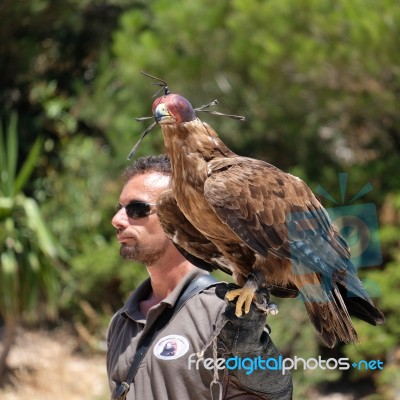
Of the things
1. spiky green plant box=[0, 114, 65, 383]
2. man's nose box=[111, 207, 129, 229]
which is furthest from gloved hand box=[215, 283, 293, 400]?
spiky green plant box=[0, 114, 65, 383]

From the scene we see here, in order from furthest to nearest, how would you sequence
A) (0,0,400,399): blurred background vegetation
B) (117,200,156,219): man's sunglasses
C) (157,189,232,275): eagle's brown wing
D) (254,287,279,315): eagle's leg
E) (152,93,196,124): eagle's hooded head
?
(0,0,400,399): blurred background vegetation → (117,200,156,219): man's sunglasses → (157,189,232,275): eagle's brown wing → (254,287,279,315): eagle's leg → (152,93,196,124): eagle's hooded head

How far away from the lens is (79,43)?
42.0 ft

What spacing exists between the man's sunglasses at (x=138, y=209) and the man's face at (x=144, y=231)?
0.01m

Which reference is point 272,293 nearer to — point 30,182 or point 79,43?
point 30,182

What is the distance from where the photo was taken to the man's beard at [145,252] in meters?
2.97

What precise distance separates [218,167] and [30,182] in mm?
8912

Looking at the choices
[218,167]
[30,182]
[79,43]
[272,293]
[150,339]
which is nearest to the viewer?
[218,167]

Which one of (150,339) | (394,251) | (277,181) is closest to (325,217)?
(277,181)

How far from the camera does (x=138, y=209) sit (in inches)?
117

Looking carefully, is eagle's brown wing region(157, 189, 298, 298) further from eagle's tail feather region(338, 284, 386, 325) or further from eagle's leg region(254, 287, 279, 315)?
eagle's tail feather region(338, 284, 386, 325)

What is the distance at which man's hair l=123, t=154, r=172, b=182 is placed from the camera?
3059mm

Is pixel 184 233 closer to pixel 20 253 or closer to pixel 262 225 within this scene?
pixel 262 225

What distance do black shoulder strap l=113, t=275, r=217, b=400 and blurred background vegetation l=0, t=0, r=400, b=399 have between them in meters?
3.60

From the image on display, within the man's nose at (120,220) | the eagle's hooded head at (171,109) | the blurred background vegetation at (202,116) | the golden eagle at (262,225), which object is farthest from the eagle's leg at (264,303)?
the blurred background vegetation at (202,116)
